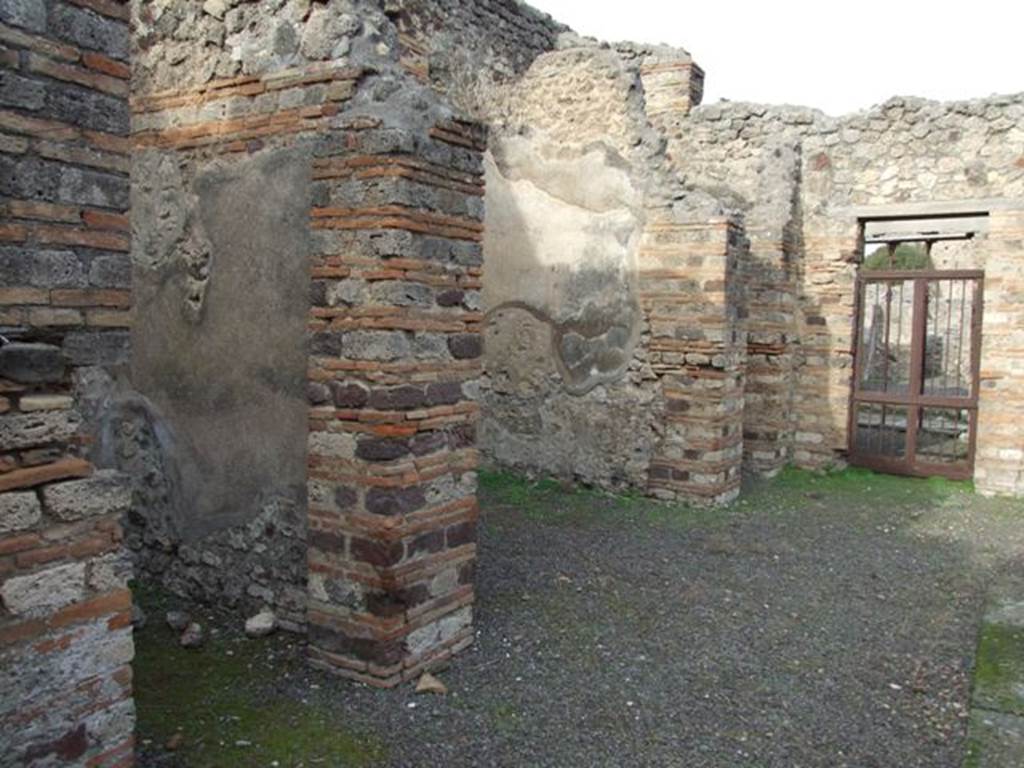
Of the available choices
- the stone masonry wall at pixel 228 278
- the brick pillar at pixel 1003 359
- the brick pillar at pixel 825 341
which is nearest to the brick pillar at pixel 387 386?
the stone masonry wall at pixel 228 278

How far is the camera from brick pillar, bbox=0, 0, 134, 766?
2527 mm

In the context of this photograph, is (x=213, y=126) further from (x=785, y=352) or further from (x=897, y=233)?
(x=897, y=233)

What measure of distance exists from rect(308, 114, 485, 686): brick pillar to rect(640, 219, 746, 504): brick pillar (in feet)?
11.8

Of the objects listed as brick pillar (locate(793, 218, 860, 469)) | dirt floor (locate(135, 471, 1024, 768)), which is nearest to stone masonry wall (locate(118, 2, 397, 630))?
dirt floor (locate(135, 471, 1024, 768))

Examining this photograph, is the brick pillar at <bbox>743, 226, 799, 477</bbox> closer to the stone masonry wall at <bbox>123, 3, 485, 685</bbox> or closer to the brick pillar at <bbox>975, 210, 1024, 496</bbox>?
the brick pillar at <bbox>975, 210, 1024, 496</bbox>

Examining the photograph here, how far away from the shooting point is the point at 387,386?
12.3ft

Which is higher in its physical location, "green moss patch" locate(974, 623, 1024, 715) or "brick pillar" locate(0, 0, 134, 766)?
"brick pillar" locate(0, 0, 134, 766)

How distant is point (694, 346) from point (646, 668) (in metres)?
3.70

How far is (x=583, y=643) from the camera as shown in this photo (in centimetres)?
445

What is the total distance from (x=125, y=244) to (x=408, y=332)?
1191 millimetres

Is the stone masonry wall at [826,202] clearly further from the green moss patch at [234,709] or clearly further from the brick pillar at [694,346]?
the green moss patch at [234,709]

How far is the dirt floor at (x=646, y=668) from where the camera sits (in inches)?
135

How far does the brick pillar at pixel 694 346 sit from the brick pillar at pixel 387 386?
3.59m

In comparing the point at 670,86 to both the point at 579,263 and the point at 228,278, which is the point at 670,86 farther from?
the point at 228,278
